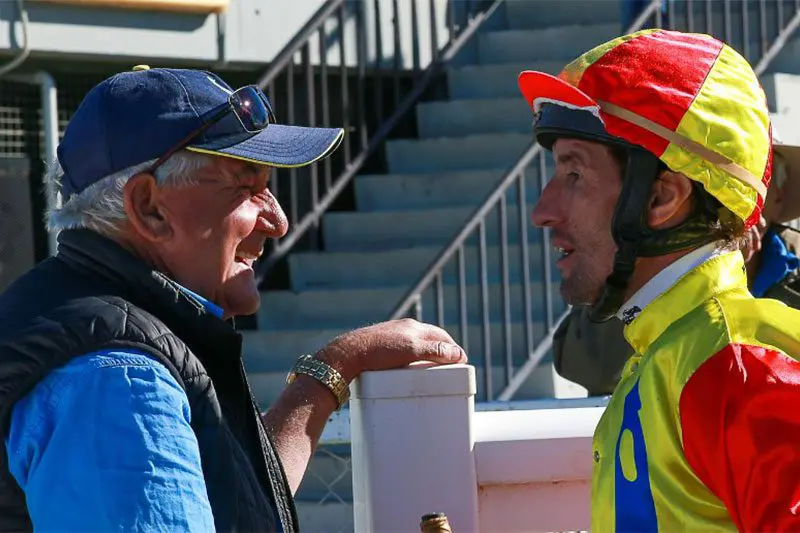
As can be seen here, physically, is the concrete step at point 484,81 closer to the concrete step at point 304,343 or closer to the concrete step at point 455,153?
the concrete step at point 455,153

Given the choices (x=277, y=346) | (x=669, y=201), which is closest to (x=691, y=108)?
(x=669, y=201)

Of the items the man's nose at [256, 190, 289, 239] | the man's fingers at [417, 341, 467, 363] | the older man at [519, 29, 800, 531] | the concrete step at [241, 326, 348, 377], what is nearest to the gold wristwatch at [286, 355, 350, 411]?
the man's fingers at [417, 341, 467, 363]

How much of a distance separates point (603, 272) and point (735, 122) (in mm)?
361

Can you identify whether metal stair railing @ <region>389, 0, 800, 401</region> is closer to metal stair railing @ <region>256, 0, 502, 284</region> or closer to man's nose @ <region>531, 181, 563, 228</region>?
metal stair railing @ <region>256, 0, 502, 284</region>

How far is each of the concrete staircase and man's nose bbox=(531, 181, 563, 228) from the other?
4.71 meters

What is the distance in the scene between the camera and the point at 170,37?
8.31 meters

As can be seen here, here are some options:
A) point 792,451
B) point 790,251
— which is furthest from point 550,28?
point 792,451

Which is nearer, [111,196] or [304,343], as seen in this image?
[111,196]

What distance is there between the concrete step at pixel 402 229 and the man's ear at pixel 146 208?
5894 mm

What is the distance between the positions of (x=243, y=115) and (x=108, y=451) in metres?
0.69

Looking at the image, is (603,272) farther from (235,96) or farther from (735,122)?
(235,96)

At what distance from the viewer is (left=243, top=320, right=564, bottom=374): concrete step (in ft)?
24.7

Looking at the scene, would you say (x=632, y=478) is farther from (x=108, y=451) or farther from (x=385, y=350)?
(x=108, y=451)

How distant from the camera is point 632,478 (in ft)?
7.07
